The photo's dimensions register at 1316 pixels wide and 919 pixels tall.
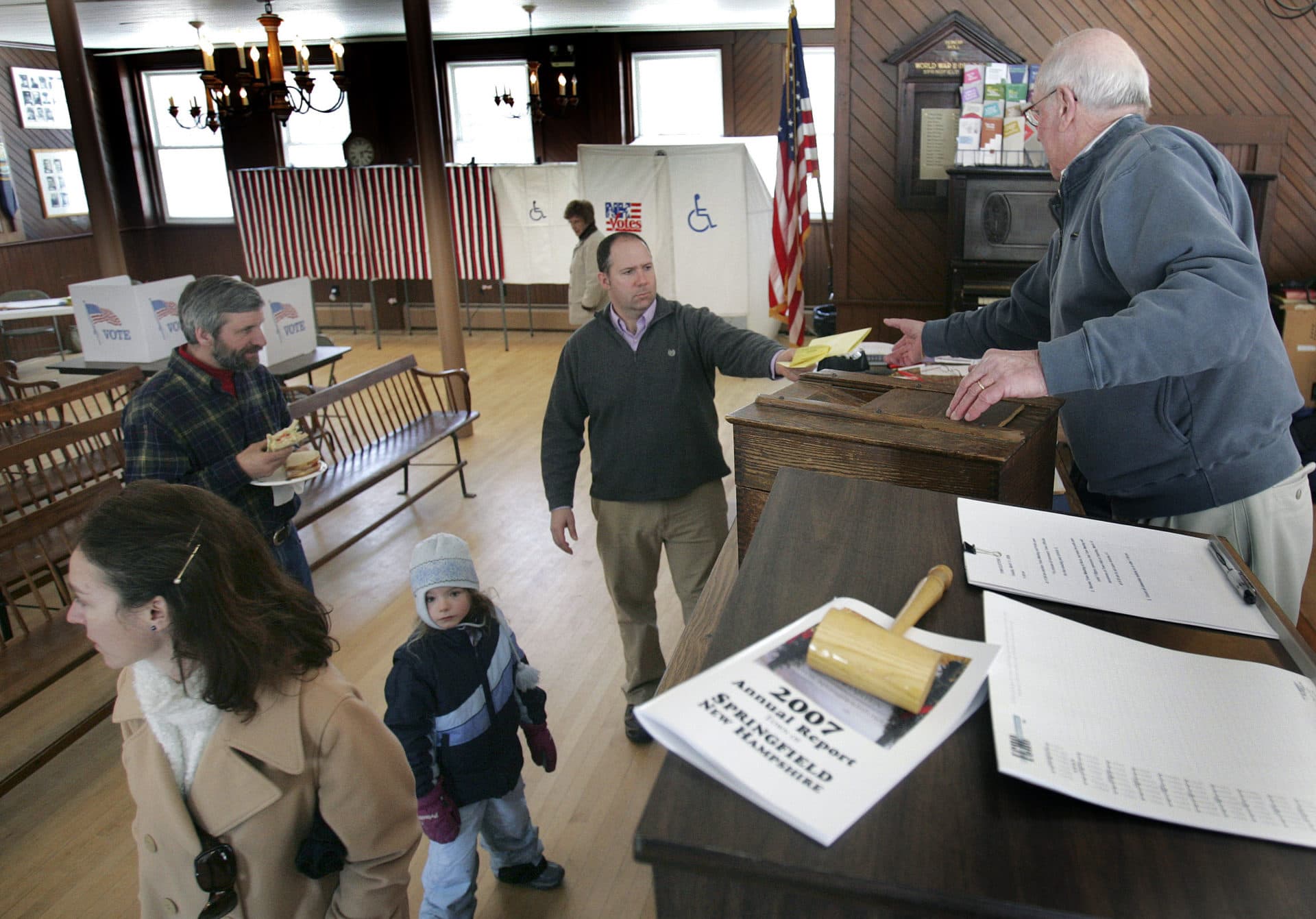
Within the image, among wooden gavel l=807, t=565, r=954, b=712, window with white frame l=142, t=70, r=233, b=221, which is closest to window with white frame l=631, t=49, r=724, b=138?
window with white frame l=142, t=70, r=233, b=221

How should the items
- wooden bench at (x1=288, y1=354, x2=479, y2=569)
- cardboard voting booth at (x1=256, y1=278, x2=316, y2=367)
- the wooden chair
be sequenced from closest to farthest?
wooden bench at (x1=288, y1=354, x2=479, y2=569), cardboard voting booth at (x1=256, y1=278, x2=316, y2=367), the wooden chair

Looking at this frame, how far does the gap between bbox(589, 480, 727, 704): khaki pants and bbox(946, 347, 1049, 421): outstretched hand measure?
1.91 m

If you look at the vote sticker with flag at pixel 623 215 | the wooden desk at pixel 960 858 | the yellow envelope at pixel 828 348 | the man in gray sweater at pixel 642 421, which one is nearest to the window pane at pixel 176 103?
the vote sticker with flag at pixel 623 215

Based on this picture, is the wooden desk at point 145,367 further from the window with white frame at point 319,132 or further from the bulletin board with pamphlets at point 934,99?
the window with white frame at point 319,132

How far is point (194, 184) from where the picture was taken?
12805mm

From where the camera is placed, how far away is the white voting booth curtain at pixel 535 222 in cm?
1002

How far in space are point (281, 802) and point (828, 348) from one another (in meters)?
1.29

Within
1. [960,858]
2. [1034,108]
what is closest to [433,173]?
[1034,108]

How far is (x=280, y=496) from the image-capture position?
10.0 feet

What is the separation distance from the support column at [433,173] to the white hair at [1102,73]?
5.68 meters

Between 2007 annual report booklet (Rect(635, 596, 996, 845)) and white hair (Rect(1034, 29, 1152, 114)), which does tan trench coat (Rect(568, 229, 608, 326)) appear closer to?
white hair (Rect(1034, 29, 1152, 114))

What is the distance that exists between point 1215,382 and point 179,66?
13.9 meters

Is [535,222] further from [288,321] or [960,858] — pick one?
[960,858]

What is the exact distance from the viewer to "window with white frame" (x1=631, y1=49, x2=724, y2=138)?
11.1m
